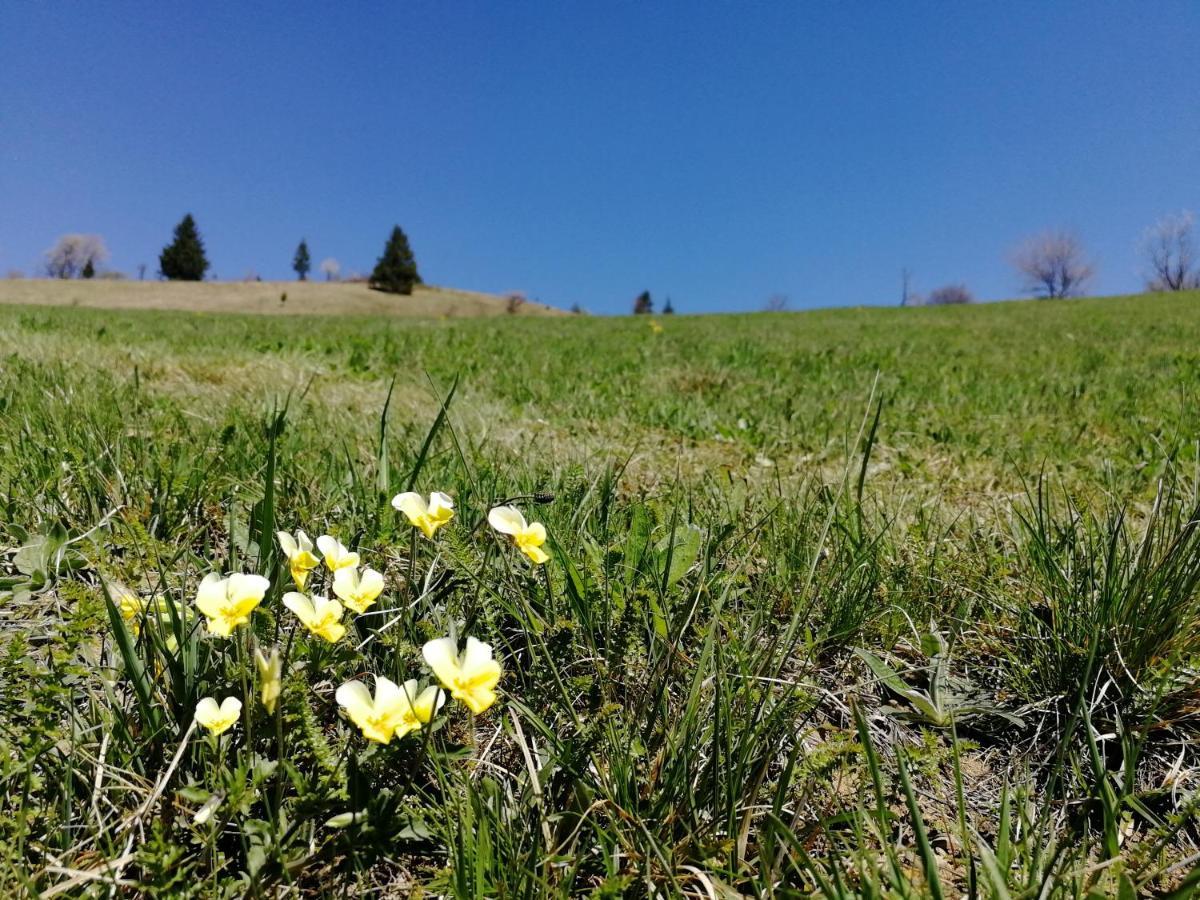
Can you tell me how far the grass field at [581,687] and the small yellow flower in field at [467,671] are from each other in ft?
0.05

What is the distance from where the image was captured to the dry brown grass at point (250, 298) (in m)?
46.4

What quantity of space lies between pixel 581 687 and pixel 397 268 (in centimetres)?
7729

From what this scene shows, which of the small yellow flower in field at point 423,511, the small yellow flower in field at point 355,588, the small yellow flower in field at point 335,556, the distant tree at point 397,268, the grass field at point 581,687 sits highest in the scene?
the distant tree at point 397,268

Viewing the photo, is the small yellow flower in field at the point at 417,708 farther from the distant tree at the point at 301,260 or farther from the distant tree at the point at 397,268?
the distant tree at the point at 301,260

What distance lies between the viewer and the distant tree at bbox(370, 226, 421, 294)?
72.2 meters

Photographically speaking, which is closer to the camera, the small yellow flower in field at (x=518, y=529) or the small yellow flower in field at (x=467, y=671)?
the small yellow flower in field at (x=467, y=671)

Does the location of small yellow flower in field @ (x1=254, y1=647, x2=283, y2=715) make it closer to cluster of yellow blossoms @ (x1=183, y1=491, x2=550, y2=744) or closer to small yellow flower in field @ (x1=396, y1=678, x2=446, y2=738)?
cluster of yellow blossoms @ (x1=183, y1=491, x2=550, y2=744)

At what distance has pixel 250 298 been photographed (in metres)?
55.7

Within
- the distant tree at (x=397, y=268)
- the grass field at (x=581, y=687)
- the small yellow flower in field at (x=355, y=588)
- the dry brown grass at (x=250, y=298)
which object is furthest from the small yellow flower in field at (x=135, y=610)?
the distant tree at (x=397, y=268)

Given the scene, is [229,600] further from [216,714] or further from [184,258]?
[184,258]

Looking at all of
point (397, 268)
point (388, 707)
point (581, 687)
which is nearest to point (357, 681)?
point (388, 707)

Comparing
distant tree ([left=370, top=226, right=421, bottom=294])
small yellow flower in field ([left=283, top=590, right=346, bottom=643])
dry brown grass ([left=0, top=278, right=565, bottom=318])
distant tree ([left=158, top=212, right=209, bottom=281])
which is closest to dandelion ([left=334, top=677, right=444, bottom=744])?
small yellow flower in field ([left=283, top=590, right=346, bottom=643])

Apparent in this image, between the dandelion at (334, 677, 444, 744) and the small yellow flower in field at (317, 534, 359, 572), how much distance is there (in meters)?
0.29

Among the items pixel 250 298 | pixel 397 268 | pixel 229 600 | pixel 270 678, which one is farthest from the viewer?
pixel 397 268
